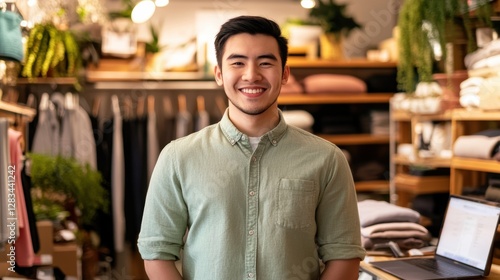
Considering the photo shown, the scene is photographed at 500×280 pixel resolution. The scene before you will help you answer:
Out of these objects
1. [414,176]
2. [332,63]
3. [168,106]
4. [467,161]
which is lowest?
[414,176]

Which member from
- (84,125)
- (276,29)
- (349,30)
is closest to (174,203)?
(276,29)

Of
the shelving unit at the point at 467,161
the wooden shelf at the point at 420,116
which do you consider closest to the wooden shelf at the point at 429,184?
the wooden shelf at the point at 420,116

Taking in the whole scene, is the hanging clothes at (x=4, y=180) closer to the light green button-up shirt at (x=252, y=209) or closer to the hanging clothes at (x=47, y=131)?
the light green button-up shirt at (x=252, y=209)

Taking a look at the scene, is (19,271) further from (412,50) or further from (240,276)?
(412,50)

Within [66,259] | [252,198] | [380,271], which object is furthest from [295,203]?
[66,259]

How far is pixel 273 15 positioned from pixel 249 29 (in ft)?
16.5

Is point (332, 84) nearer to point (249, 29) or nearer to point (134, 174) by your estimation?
point (134, 174)

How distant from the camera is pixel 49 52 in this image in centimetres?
547

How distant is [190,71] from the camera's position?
246 inches

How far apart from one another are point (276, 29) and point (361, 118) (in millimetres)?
4469

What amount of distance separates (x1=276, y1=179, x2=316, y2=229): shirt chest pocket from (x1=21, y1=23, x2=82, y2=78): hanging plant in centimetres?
394

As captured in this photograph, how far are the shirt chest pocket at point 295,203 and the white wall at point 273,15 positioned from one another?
4.82m

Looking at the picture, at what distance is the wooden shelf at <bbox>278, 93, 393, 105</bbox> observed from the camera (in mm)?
5945

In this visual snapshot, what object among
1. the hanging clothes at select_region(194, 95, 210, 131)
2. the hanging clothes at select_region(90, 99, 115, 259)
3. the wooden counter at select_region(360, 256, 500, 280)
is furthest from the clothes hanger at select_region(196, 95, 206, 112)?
the wooden counter at select_region(360, 256, 500, 280)
